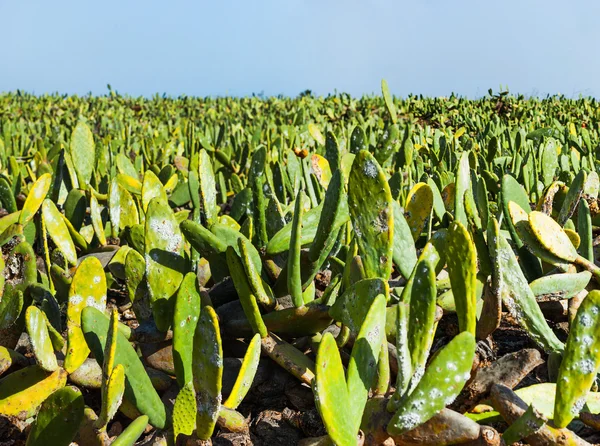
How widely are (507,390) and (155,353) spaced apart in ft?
3.07

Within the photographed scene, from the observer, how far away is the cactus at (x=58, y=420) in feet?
4.76

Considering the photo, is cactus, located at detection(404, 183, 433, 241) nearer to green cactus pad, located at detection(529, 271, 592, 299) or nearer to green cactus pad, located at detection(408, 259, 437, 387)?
green cactus pad, located at detection(529, 271, 592, 299)

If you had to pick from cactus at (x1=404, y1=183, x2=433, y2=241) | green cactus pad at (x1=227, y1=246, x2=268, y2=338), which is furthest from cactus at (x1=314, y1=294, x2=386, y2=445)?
cactus at (x1=404, y1=183, x2=433, y2=241)

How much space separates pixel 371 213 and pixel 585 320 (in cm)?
51

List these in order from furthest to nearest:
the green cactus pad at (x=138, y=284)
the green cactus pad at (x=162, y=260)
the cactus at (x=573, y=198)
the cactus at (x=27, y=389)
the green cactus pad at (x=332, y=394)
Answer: the cactus at (x=573, y=198) → the green cactus pad at (x=138, y=284) → the green cactus pad at (x=162, y=260) → the cactus at (x=27, y=389) → the green cactus pad at (x=332, y=394)

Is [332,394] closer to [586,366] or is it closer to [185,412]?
[185,412]

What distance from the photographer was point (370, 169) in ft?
5.15

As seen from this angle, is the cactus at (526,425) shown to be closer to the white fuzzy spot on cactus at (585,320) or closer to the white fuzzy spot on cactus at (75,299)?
the white fuzzy spot on cactus at (585,320)

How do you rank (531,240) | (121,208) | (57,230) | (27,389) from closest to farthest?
1. (27,389)
2. (531,240)
3. (57,230)
4. (121,208)

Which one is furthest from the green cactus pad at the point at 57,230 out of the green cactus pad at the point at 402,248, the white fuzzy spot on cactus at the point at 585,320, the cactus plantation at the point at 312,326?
the white fuzzy spot on cactus at the point at 585,320

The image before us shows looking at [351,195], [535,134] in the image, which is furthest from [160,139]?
[351,195]

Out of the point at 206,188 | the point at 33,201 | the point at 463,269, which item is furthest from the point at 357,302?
the point at 33,201

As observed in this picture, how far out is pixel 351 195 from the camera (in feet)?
5.40

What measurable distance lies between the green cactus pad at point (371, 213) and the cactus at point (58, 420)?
2.35 ft
